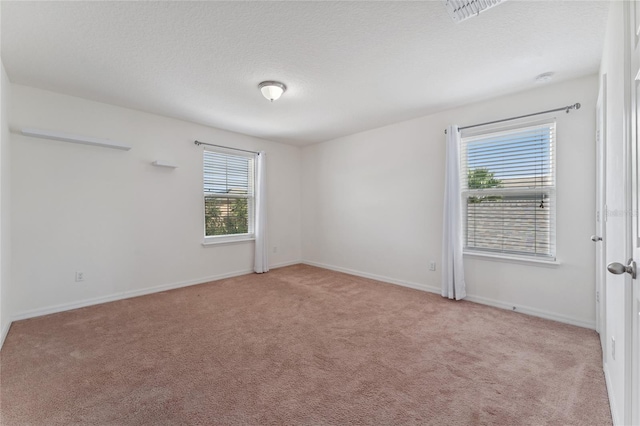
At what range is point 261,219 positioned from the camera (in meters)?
5.05

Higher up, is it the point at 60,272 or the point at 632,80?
the point at 632,80

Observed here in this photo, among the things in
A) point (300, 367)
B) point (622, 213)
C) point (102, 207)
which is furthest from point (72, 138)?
point (622, 213)

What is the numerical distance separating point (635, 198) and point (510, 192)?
2384mm

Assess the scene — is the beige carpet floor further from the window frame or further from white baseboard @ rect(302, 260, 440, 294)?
the window frame

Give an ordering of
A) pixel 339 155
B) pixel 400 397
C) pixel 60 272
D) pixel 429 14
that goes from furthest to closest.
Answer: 1. pixel 339 155
2. pixel 60 272
3. pixel 429 14
4. pixel 400 397

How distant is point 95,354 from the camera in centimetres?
228

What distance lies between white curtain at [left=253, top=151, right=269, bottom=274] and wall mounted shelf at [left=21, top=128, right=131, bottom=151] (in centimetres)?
197

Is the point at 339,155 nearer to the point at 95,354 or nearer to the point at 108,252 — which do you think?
the point at 108,252

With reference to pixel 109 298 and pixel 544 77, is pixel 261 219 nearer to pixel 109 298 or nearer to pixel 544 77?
pixel 109 298

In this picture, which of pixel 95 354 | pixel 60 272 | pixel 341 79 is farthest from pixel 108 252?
pixel 341 79

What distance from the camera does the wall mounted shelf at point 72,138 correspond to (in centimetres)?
301

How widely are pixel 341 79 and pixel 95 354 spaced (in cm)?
328

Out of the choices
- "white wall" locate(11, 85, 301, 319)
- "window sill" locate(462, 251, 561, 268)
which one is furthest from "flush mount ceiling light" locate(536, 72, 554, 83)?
"white wall" locate(11, 85, 301, 319)

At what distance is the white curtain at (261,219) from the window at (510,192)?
3.18 m
